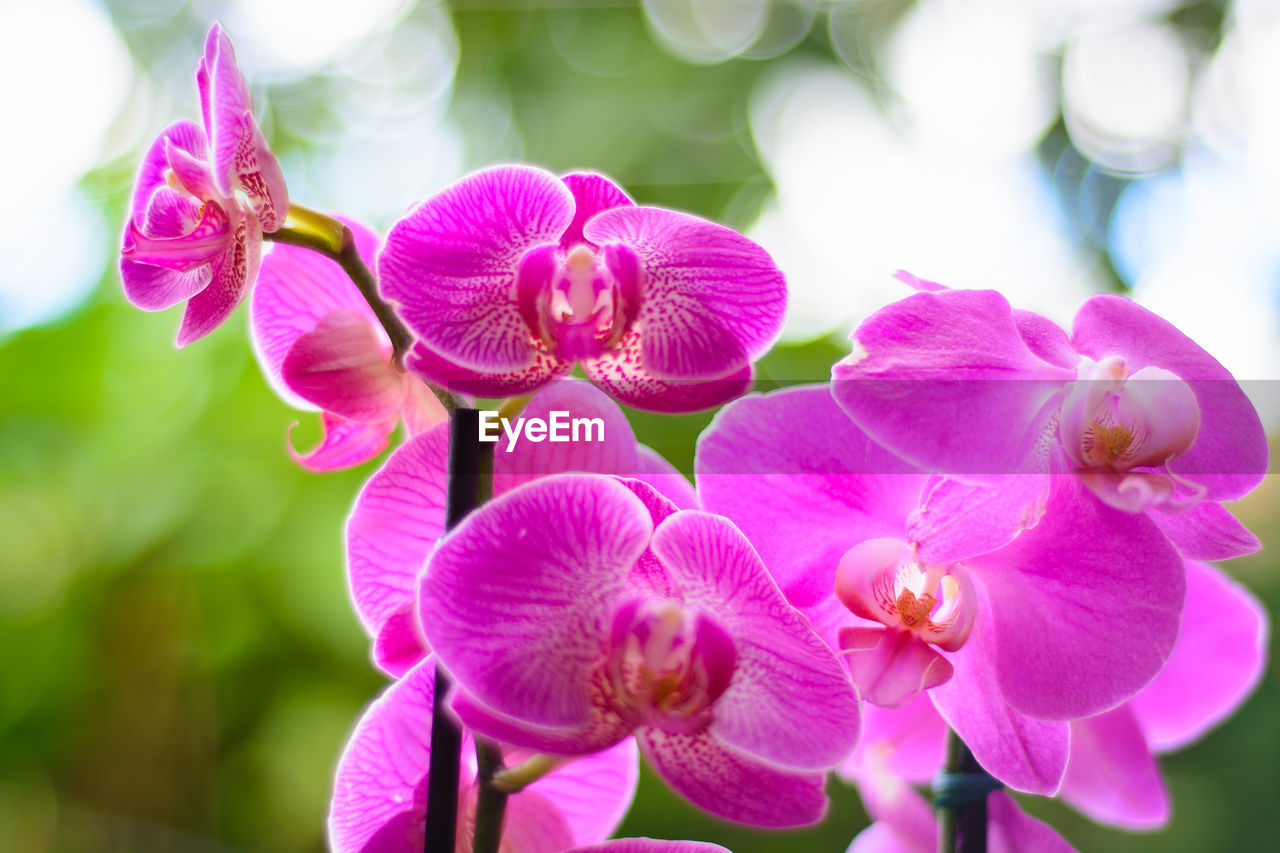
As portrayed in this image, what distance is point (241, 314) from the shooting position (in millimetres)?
1522

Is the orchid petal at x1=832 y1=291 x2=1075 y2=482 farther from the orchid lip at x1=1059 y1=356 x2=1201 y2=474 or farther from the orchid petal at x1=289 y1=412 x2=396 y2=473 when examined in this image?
the orchid petal at x1=289 y1=412 x2=396 y2=473

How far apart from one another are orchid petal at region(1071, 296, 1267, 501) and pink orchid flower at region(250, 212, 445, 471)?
165mm

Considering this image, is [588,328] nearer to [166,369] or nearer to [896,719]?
[896,719]

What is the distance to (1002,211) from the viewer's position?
4.00 feet

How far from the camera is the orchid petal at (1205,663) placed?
0.98ft

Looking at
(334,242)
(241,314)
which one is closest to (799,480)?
(334,242)

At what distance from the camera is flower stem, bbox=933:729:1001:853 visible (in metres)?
0.24

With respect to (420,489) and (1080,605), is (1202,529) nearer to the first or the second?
(1080,605)

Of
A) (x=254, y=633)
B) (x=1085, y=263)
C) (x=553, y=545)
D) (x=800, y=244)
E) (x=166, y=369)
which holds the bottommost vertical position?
(x=254, y=633)

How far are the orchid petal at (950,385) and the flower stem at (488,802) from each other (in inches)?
4.4

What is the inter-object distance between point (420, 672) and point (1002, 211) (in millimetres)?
1203

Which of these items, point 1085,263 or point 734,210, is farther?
point 734,210

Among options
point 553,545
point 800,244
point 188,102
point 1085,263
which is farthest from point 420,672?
point 1085,263

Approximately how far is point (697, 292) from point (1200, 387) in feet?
0.38
